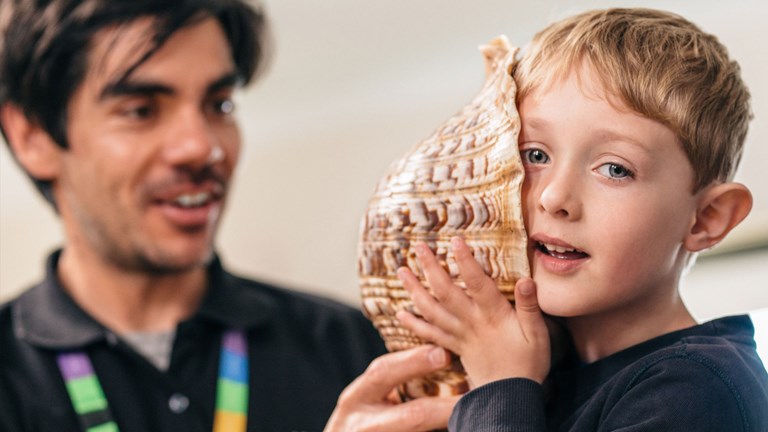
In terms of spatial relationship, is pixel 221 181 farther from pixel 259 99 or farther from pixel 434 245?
pixel 259 99

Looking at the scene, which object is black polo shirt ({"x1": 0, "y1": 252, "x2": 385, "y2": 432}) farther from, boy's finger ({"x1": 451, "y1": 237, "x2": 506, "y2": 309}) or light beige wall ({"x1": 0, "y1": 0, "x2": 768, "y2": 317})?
boy's finger ({"x1": 451, "y1": 237, "x2": 506, "y2": 309})

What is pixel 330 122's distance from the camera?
370 centimetres

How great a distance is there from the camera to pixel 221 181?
5.26ft

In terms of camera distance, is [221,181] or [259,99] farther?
[259,99]

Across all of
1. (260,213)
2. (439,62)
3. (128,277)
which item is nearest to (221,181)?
(128,277)

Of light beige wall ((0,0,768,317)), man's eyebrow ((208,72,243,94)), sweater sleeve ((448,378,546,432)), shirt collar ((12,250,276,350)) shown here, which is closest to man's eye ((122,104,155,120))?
man's eyebrow ((208,72,243,94))

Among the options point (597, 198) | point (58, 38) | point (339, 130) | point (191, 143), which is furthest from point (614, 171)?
point (339, 130)

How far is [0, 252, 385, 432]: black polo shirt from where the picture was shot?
1415 millimetres

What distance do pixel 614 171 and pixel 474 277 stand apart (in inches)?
5.5

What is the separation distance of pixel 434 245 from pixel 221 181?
0.89m

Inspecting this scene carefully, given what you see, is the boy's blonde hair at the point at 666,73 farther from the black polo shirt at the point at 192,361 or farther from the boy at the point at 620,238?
the black polo shirt at the point at 192,361

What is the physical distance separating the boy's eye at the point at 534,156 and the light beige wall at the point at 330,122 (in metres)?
0.86

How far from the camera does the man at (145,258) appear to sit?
146 centimetres

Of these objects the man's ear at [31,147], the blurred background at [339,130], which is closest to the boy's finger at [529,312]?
the blurred background at [339,130]
